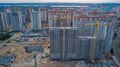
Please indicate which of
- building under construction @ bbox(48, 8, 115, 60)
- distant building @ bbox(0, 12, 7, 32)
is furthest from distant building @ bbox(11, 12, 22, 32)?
building under construction @ bbox(48, 8, 115, 60)

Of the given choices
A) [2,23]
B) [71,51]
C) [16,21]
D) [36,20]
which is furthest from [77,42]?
[2,23]

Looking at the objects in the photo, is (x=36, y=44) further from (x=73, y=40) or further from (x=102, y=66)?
(x=102, y=66)

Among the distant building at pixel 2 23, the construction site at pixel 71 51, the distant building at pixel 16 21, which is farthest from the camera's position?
the distant building at pixel 16 21

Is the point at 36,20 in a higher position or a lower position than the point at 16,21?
higher

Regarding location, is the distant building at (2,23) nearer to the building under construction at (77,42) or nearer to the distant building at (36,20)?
the distant building at (36,20)

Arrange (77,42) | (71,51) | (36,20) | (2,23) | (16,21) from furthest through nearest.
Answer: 1. (16,21)
2. (36,20)
3. (2,23)
4. (71,51)
5. (77,42)

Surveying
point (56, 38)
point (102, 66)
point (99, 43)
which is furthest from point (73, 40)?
point (102, 66)

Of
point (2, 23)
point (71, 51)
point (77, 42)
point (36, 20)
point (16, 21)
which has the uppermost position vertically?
→ point (36, 20)

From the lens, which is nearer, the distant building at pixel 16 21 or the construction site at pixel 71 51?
the construction site at pixel 71 51

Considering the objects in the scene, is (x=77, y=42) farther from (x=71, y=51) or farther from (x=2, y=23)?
(x=2, y=23)

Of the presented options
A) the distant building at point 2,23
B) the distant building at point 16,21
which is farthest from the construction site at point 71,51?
the distant building at point 16,21

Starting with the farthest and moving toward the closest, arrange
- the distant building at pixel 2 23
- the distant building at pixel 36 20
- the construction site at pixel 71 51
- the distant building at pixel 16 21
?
the distant building at pixel 16 21 < the distant building at pixel 36 20 < the distant building at pixel 2 23 < the construction site at pixel 71 51

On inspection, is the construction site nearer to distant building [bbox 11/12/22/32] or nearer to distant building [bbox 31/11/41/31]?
distant building [bbox 31/11/41/31]
